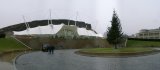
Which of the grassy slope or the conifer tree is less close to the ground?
the conifer tree

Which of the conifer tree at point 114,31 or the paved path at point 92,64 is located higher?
the conifer tree at point 114,31

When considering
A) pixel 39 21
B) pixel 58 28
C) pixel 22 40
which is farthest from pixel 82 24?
pixel 22 40

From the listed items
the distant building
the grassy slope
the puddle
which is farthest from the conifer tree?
the distant building

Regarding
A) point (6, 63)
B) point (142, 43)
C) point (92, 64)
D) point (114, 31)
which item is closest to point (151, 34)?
point (142, 43)

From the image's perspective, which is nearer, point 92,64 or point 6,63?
point 92,64

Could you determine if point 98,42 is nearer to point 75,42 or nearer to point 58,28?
point 75,42

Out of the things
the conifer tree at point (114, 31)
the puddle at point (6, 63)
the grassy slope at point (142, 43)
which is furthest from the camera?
the grassy slope at point (142, 43)

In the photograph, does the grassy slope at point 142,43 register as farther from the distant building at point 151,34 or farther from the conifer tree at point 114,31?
the distant building at point 151,34

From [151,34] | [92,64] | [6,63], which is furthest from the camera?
[151,34]

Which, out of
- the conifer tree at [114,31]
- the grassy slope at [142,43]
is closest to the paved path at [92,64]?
the conifer tree at [114,31]

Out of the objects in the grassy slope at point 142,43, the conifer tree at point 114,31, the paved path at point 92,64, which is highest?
the conifer tree at point 114,31

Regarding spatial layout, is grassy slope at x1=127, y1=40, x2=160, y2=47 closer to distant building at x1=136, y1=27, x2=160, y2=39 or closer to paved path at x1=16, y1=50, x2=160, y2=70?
paved path at x1=16, y1=50, x2=160, y2=70

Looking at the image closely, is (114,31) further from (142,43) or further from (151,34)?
(151,34)

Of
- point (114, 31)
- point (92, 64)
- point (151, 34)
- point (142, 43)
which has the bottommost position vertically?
point (142, 43)
